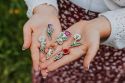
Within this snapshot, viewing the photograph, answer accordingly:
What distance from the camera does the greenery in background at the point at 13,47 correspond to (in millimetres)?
2449

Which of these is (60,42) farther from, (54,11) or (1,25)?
(1,25)

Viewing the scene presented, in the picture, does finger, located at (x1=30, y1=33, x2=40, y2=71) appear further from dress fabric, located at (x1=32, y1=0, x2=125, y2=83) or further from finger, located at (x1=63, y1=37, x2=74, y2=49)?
dress fabric, located at (x1=32, y1=0, x2=125, y2=83)

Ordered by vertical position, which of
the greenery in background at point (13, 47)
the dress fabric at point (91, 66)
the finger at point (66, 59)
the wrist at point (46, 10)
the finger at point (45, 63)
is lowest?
the greenery in background at point (13, 47)

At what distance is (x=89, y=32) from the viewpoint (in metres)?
1.32

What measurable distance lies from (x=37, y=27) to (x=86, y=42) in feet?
0.51

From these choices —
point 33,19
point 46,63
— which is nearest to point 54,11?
point 33,19

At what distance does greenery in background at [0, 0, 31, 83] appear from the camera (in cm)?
245

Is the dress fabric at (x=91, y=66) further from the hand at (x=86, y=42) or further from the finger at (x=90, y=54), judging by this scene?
the finger at (x=90, y=54)

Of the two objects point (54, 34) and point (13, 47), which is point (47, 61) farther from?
point (13, 47)

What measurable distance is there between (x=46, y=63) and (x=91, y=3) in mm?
280

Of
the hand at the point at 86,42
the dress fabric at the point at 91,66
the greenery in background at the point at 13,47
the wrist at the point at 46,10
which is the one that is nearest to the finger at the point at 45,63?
the hand at the point at 86,42

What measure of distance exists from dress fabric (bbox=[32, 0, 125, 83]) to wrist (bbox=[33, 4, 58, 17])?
0.10 m

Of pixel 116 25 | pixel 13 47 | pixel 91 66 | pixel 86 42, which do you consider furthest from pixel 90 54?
pixel 13 47

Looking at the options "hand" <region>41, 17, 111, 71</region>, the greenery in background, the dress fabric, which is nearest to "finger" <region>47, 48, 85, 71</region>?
"hand" <region>41, 17, 111, 71</region>
